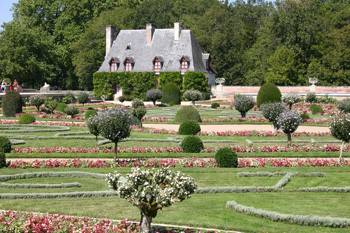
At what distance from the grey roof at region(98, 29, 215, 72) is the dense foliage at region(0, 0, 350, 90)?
133 inches

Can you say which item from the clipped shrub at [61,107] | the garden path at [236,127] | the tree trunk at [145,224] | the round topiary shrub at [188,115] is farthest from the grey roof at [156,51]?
the tree trunk at [145,224]

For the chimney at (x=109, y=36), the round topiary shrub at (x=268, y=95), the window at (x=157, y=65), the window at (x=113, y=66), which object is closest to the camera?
the round topiary shrub at (x=268, y=95)

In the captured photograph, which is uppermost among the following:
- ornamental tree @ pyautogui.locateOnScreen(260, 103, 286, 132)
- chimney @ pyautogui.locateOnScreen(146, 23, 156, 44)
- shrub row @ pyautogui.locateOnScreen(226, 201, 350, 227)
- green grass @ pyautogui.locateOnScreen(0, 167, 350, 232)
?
chimney @ pyautogui.locateOnScreen(146, 23, 156, 44)

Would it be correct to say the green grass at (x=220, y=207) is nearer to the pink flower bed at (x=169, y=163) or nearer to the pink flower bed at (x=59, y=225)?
the pink flower bed at (x=59, y=225)

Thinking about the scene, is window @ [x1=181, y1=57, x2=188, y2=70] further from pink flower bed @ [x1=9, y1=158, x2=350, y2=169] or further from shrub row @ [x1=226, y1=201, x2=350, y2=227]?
shrub row @ [x1=226, y1=201, x2=350, y2=227]

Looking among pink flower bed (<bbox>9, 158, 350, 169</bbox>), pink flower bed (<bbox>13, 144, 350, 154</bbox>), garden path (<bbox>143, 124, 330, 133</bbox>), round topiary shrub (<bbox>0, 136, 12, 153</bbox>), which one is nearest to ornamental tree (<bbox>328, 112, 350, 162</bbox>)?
pink flower bed (<bbox>9, 158, 350, 169</bbox>)

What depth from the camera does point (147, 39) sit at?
63.2 m

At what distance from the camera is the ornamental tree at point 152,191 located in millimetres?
8922

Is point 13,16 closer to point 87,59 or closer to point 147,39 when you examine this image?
point 87,59

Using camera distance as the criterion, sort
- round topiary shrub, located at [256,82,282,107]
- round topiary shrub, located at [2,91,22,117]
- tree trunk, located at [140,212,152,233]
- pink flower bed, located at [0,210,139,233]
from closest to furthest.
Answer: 1. tree trunk, located at [140,212,152,233]
2. pink flower bed, located at [0,210,139,233]
3. round topiary shrub, located at [2,91,22,117]
4. round topiary shrub, located at [256,82,282,107]

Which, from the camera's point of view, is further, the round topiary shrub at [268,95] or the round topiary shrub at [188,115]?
the round topiary shrub at [268,95]

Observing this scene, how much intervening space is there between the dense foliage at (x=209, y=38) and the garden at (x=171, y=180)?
119ft

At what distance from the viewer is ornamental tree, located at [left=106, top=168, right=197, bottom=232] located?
351 inches

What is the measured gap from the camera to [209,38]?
2766 inches
